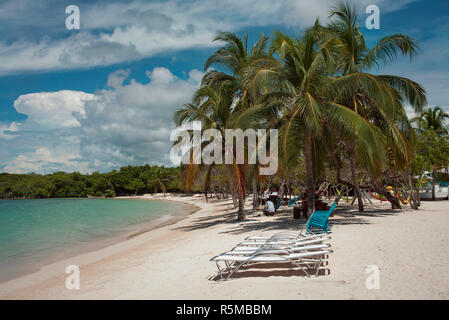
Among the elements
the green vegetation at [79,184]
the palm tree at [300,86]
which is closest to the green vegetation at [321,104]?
the palm tree at [300,86]

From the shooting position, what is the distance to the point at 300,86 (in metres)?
10.5

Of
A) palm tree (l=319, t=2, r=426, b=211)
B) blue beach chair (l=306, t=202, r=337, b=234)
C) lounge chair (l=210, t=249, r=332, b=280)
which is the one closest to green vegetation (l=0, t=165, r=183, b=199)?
palm tree (l=319, t=2, r=426, b=211)

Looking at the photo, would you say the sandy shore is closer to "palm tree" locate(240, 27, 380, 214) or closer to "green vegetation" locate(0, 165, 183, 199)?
"palm tree" locate(240, 27, 380, 214)

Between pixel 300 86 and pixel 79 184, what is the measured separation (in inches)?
Result: 3582

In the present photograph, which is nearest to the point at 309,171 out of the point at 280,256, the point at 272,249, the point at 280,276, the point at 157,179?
the point at 272,249

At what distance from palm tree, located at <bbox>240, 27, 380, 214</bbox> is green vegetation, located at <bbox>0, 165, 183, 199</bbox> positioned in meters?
71.8

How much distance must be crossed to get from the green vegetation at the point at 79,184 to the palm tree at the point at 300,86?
236 feet

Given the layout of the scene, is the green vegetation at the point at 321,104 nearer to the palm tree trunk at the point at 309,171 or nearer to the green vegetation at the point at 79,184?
the palm tree trunk at the point at 309,171

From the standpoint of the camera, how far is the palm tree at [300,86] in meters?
9.73

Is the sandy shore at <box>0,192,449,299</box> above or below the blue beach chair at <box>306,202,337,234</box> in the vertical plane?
below

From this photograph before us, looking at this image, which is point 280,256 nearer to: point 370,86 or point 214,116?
point 370,86

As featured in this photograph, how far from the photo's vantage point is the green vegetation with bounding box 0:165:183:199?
83000 millimetres

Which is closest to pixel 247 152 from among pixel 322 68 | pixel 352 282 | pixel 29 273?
pixel 322 68

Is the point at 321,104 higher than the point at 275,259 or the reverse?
higher
